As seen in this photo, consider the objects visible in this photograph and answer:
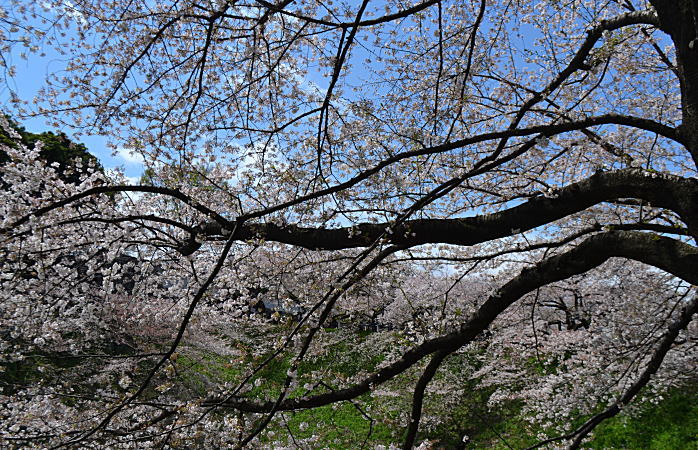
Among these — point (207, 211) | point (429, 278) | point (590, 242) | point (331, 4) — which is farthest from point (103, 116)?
point (429, 278)

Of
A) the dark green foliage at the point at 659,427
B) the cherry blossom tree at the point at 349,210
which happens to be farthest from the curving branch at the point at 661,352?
the dark green foliage at the point at 659,427

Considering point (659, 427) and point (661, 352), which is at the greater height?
point (661, 352)

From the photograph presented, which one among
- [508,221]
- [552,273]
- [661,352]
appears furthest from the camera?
[661,352]

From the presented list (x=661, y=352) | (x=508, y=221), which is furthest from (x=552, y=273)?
(x=661, y=352)

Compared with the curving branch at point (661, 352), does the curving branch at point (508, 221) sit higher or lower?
higher

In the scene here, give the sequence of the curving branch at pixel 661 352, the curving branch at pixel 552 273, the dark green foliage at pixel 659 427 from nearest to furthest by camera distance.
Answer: the curving branch at pixel 552 273 → the curving branch at pixel 661 352 → the dark green foliage at pixel 659 427

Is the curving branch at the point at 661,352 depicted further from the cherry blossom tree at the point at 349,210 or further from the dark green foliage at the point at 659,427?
the dark green foliage at the point at 659,427

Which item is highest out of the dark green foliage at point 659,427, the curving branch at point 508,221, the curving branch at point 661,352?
the curving branch at point 508,221

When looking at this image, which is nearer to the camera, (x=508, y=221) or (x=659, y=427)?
(x=508, y=221)

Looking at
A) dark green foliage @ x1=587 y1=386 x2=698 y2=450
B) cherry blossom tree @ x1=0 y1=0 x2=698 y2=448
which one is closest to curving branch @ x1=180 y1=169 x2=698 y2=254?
cherry blossom tree @ x1=0 y1=0 x2=698 y2=448

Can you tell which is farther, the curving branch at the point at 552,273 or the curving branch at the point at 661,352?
the curving branch at the point at 661,352

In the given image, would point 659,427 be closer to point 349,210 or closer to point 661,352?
point 661,352

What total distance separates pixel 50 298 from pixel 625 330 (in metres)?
8.51

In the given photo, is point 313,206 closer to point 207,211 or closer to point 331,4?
point 207,211
